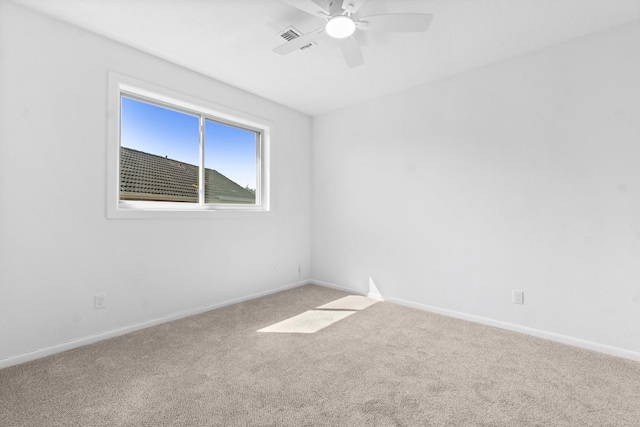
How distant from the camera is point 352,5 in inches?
75.3

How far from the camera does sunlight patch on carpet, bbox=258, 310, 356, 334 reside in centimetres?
269

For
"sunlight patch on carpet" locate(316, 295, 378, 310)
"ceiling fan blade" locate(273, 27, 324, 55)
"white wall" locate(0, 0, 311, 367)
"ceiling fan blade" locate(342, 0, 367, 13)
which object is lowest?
"sunlight patch on carpet" locate(316, 295, 378, 310)

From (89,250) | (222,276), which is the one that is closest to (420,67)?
(222,276)

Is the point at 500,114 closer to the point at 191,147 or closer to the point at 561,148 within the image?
the point at 561,148

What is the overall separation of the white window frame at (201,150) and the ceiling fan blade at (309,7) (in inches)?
64.8

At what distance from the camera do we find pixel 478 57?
8.91 feet

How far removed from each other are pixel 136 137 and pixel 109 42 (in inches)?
31.3

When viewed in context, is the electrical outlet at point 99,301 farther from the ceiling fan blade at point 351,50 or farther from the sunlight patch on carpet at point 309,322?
the ceiling fan blade at point 351,50

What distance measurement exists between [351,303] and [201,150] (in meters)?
2.47

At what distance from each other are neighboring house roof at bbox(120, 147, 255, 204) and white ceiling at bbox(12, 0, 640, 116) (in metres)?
0.99

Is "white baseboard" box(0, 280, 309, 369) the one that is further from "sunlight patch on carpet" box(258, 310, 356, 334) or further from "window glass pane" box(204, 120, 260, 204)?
"window glass pane" box(204, 120, 260, 204)

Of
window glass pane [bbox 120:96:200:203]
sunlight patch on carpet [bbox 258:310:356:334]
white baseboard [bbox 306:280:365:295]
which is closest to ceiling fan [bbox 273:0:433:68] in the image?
window glass pane [bbox 120:96:200:203]

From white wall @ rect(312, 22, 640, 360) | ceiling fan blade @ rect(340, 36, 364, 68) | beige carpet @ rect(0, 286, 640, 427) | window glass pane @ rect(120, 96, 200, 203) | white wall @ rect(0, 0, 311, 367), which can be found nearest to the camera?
beige carpet @ rect(0, 286, 640, 427)

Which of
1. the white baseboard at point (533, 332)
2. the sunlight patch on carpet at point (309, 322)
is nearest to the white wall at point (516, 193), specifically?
the white baseboard at point (533, 332)
